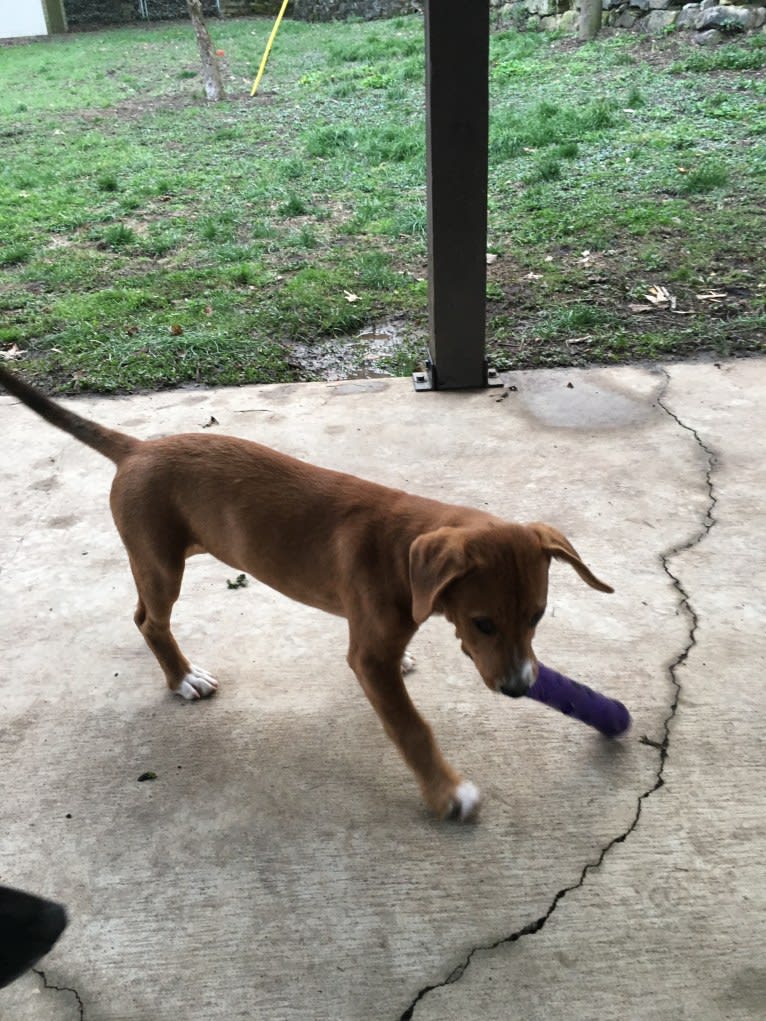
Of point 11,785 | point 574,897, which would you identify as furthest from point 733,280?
point 11,785

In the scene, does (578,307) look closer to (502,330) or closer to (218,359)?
(502,330)

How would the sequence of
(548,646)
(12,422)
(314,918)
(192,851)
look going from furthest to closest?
(12,422) < (548,646) < (192,851) < (314,918)

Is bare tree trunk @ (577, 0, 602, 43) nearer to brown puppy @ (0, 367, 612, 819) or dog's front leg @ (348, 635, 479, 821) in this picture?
brown puppy @ (0, 367, 612, 819)

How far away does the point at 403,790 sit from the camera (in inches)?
96.6

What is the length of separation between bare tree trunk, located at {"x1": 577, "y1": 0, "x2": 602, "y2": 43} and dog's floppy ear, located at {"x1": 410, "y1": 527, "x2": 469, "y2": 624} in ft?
46.1

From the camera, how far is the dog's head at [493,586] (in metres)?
1.98

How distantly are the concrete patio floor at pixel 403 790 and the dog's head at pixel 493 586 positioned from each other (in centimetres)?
59

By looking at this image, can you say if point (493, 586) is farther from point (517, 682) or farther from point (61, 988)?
point (61, 988)

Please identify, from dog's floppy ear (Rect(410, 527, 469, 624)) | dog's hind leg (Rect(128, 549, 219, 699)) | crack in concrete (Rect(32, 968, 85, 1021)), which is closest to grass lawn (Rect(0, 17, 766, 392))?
dog's hind leg (Rect(128, 549, 219, 699))

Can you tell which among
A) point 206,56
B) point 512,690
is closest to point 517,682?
point 512,690

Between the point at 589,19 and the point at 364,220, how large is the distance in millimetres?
8497

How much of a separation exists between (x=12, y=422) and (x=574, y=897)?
3.80m

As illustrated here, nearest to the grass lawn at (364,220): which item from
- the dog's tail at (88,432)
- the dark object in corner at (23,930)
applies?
the dog's tail at (88,432)

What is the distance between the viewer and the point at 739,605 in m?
3.06
